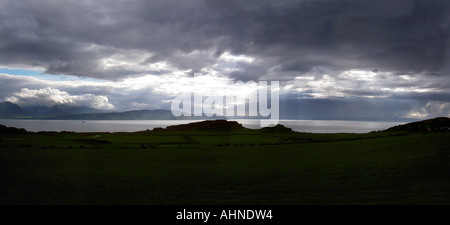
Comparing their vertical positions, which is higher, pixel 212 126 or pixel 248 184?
pixel 212 126

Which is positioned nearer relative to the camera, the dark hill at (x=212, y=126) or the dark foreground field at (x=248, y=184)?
the dark foreground field at (x=248, y=184)

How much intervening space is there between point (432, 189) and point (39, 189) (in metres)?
20.6

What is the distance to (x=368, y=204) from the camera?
11008 mm

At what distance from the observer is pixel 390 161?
70.9ft

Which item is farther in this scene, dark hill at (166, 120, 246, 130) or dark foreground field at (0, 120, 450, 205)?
dark hill at (166, 120, 246, 130)

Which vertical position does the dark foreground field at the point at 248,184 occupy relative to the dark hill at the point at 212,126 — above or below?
below

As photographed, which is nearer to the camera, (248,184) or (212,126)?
(248,184)

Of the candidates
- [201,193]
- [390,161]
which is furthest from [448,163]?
[201,193]

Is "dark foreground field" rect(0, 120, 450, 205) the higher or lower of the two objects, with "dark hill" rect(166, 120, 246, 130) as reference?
lower
